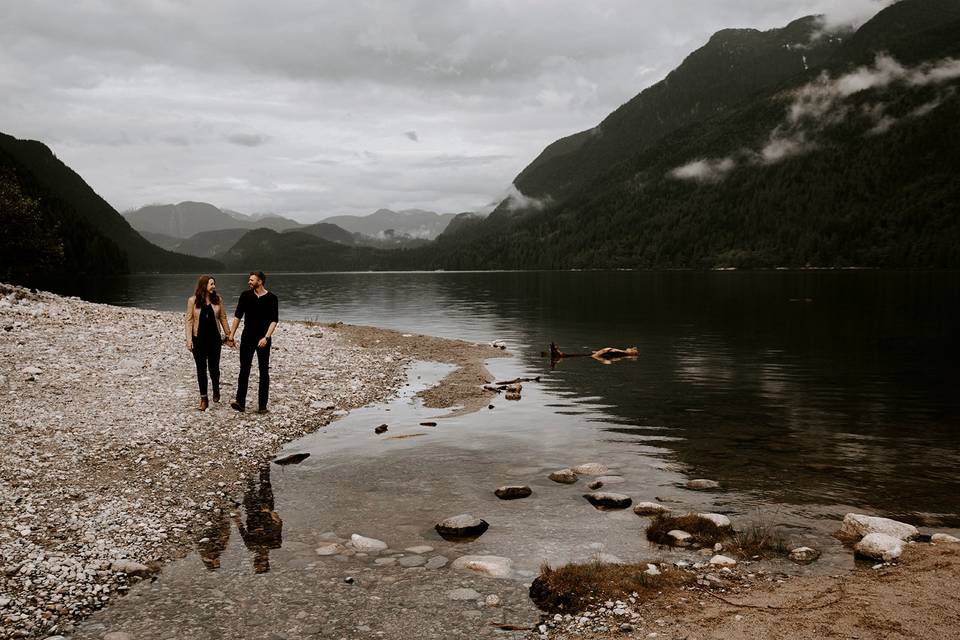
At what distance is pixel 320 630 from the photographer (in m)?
7.59

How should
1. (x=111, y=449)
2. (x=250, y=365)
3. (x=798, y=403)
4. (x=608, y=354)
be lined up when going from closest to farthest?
(x=111, y=449), (x=250, y=365), (x=798, y=403), (x=608, y=354)

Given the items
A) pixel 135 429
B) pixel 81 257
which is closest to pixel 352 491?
pixel 135 429

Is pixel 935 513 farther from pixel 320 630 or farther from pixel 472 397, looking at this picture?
pixel 472 397

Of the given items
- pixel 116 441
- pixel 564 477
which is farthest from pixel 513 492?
pixel 116 441

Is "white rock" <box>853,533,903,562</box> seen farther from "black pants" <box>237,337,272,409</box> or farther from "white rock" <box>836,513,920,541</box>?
"black pants" <box>237,337,272,409</box>

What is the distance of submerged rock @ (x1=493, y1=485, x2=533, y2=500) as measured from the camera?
12812 millimetres

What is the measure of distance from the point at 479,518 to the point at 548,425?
29.0ft

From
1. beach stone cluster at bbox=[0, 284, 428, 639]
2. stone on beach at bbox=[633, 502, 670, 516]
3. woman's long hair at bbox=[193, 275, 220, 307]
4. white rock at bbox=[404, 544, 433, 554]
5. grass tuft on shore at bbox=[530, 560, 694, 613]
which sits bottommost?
stone on beach at bbox=[633, 502, 670, 516]

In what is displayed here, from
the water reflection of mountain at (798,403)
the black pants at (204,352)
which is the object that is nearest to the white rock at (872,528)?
the water reflection of mountain at (798,403)

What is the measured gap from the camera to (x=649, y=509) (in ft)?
38.8

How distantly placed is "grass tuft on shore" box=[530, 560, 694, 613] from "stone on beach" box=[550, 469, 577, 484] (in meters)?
4.72

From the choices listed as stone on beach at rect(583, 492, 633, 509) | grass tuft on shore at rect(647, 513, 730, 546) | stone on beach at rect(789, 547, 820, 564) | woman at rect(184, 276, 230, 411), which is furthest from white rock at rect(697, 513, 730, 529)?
woman at rect(184, 276, 230, 411)

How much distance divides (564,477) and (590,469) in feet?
3.22

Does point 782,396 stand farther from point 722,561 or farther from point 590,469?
point 722,561
